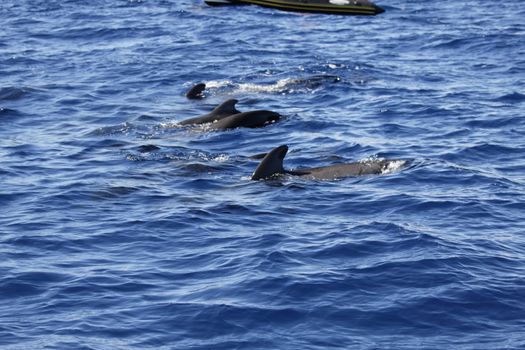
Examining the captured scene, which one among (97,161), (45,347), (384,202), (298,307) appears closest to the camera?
(45,347)

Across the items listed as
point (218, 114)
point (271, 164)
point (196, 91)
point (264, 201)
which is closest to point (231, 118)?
point (218, 114)

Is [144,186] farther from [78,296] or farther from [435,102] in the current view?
[435,102]

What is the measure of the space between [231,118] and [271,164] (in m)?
5.21

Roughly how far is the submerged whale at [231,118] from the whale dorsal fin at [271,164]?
15.8 feet

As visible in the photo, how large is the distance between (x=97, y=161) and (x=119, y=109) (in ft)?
18.3

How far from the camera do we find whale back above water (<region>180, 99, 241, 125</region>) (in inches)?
998

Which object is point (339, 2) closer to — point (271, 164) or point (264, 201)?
point (271, 164)

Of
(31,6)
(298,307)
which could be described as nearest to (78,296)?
(298,307)

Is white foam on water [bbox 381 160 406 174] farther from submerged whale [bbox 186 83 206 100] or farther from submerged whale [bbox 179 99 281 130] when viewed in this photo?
submerged whale [bbox 186 83 206 100]

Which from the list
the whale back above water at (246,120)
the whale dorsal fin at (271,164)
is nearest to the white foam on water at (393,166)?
the whale dorsal fin at (271,164)

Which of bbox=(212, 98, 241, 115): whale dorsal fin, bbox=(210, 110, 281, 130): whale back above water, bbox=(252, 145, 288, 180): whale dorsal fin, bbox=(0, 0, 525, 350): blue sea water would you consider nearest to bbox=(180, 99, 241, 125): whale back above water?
bbox=(212, 98, 241, 115): whale dorsal fin

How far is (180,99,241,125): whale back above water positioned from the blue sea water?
1.57 feet

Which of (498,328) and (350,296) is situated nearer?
(498,328)

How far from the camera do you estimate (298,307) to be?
46.2ft
